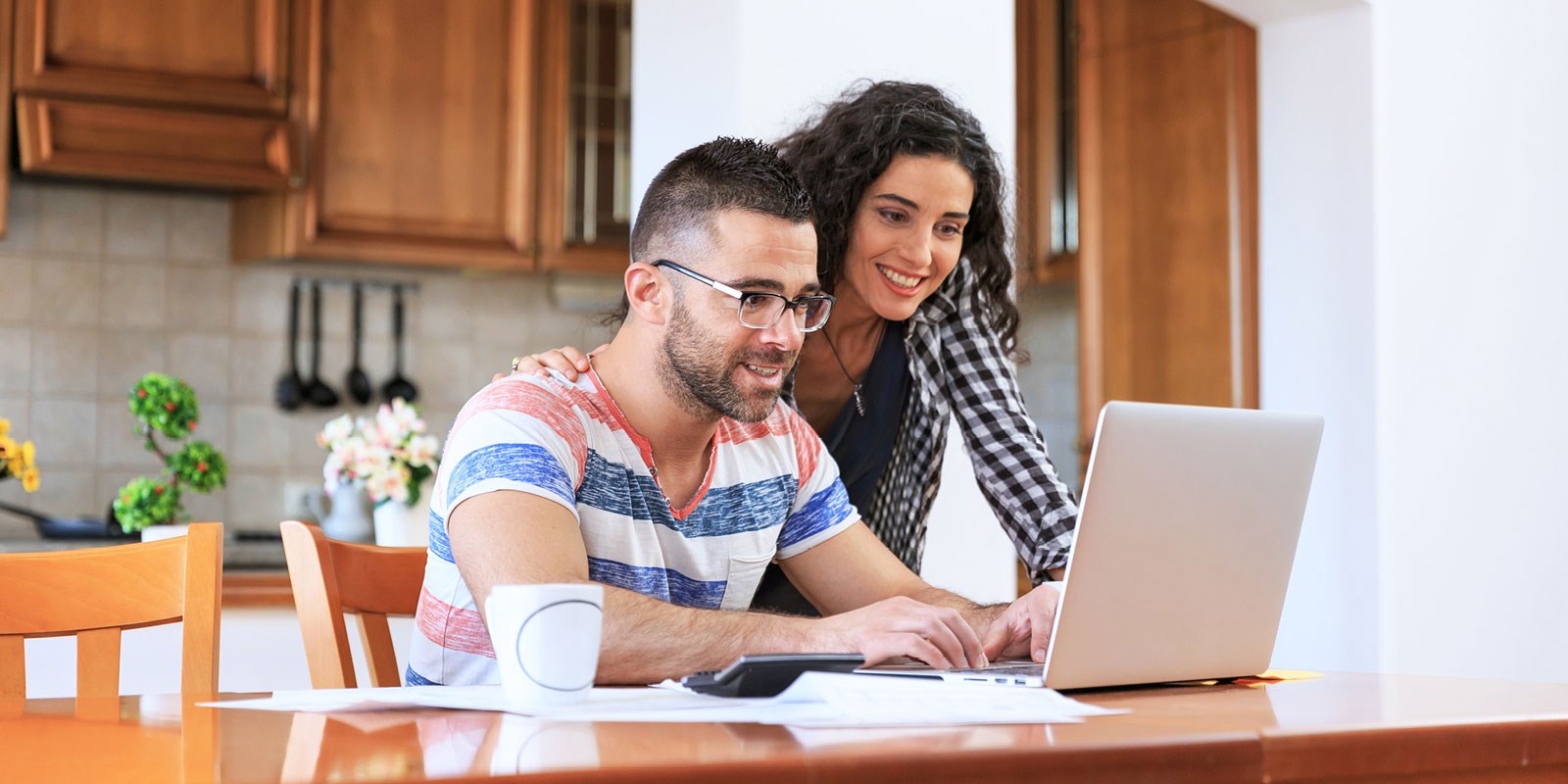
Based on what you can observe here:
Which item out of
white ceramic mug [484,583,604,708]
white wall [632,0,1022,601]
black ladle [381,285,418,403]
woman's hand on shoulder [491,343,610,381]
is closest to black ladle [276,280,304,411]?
black ladle [381,285,418,403]

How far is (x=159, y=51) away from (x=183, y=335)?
2.55ft

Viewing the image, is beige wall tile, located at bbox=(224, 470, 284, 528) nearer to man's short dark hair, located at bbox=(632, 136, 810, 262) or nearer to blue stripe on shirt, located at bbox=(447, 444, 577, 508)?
man's short dark hair, located at bbox=(632, 136, 810, 262)

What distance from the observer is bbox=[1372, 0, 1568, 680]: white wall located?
3209 millimetres

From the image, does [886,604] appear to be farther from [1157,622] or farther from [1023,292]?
[1023,292]

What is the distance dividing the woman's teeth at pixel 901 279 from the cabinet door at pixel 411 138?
8.14 feet

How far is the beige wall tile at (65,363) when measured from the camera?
13.0 ft

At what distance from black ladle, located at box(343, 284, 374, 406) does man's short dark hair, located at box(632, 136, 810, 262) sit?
285cm

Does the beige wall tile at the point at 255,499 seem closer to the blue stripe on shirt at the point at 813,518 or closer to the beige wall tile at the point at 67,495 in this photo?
the beige wall tile at the point at 67,495

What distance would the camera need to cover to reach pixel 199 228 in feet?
13.7

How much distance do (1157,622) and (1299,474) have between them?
19cm

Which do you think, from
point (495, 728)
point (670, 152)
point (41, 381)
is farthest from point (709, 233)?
point (41, 381)

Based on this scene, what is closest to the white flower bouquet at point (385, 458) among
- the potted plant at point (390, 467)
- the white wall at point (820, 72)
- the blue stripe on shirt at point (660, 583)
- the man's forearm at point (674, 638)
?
the potted plant at point (390, 467)

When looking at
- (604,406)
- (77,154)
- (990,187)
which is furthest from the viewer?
(77,154)

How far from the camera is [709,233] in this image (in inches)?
61.7
